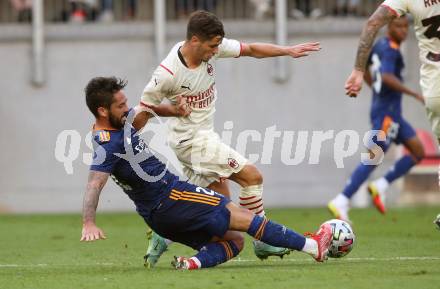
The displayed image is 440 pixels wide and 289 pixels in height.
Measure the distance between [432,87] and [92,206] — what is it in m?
3.26

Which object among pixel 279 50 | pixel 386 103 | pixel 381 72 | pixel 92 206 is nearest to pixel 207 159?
pixel 279 50

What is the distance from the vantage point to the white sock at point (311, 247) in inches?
348

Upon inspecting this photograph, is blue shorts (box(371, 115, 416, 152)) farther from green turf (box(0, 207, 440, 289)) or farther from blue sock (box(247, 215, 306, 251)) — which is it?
blue sock (box(247, 215, 306, 251))

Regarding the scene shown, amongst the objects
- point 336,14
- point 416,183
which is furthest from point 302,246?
point 336,14

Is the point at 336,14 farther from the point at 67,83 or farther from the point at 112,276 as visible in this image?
the point at 112,276

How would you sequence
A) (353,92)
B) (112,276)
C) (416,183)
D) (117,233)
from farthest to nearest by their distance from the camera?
(416,183)
(117,233)
(353,92)
(112,276)

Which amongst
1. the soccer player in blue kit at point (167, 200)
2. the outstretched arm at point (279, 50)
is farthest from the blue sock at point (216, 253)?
the outstretched arm at point (279, 50)

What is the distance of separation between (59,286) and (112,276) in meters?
0.65

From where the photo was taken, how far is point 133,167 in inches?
337

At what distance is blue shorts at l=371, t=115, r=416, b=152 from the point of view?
14078mm

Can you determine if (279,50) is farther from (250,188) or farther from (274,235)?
(274,235)

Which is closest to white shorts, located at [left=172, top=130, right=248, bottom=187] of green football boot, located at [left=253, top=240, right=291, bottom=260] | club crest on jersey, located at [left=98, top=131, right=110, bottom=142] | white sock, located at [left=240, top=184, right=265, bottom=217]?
white sock, located at [left=240, top=184, right=265, bottom=217]

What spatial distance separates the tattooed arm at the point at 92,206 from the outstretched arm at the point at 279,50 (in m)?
2.28

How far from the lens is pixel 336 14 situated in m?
20.6
